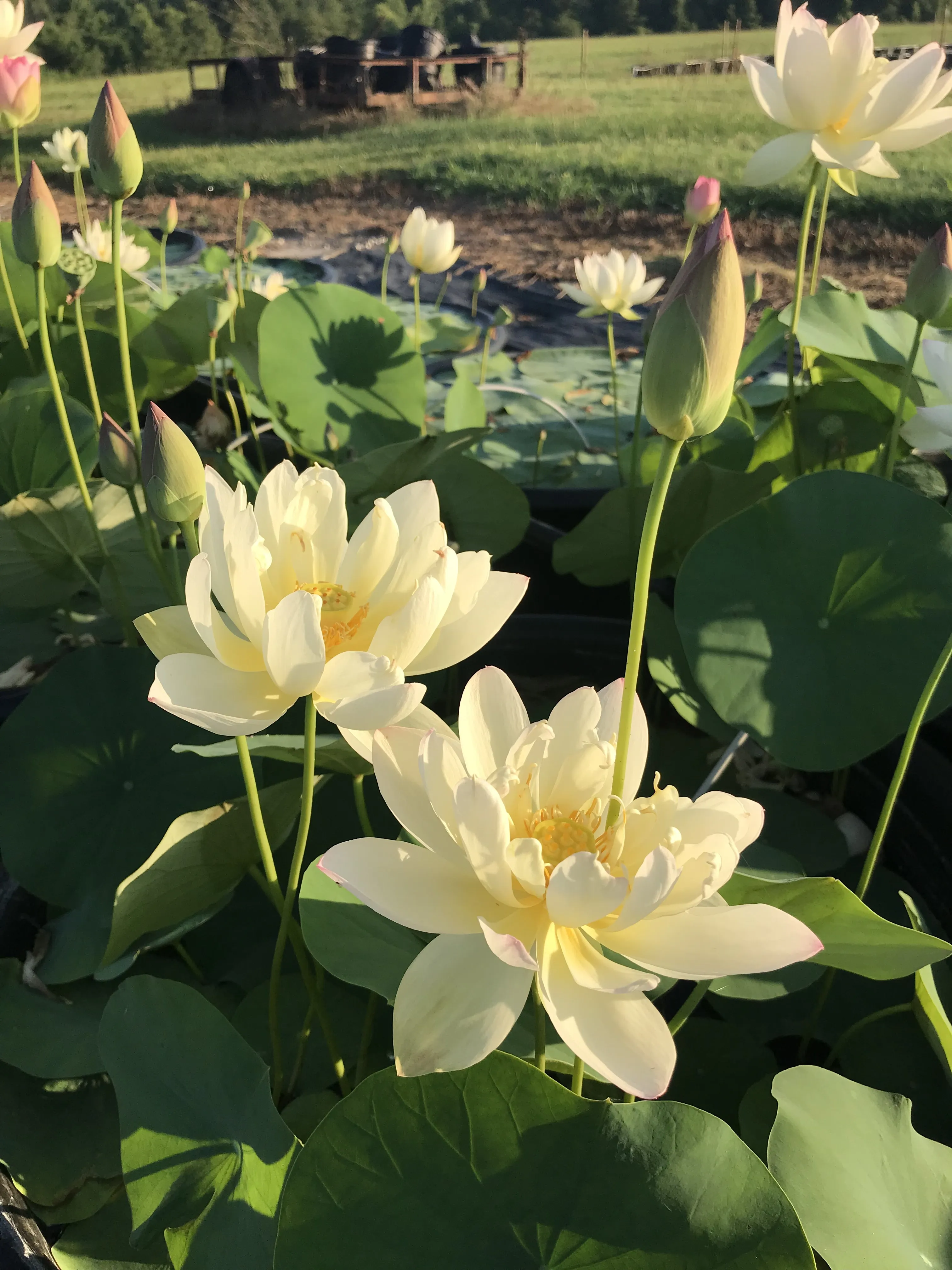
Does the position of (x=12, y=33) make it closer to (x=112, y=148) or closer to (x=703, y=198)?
(x=112, y=148)

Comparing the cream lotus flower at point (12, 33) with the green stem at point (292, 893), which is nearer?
the green stem at point (292, 893)

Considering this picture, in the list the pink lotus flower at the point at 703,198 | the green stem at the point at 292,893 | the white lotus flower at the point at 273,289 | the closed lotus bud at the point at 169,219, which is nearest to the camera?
the green stem at the point at 292,893

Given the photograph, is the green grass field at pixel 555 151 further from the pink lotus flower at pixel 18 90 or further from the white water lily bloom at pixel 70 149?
the pink lotus flower at pixel 18 90

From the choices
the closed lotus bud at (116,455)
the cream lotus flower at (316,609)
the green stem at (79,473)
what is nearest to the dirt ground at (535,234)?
the green stem at (79,473)

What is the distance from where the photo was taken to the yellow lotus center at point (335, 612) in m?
0.48

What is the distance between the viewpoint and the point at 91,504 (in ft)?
2.80

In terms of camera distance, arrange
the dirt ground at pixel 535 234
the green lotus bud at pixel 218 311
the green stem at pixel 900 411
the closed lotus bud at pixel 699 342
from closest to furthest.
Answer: the closed lotus bud at pixel 699 342 < the green stem at pixel 900 411 < the green lotus bud at pixel 218 311 < the dirt ground at pixel 535 234

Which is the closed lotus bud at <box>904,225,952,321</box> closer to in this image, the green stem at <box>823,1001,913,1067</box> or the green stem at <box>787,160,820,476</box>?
the green stem at <box>787,160,820,476</box>

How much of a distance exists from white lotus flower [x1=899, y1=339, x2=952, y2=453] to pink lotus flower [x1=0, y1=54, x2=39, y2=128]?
2.74 feet

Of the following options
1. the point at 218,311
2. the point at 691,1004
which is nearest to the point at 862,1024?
the point at 691,1004

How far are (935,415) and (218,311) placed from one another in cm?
82

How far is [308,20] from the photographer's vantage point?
46.3 ft

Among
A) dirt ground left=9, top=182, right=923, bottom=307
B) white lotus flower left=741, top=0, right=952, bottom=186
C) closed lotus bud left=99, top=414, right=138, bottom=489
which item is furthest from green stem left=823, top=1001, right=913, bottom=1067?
dirt ground left=9, top=182, right=923, bottom=307

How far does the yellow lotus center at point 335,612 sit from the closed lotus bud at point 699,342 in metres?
0.22
